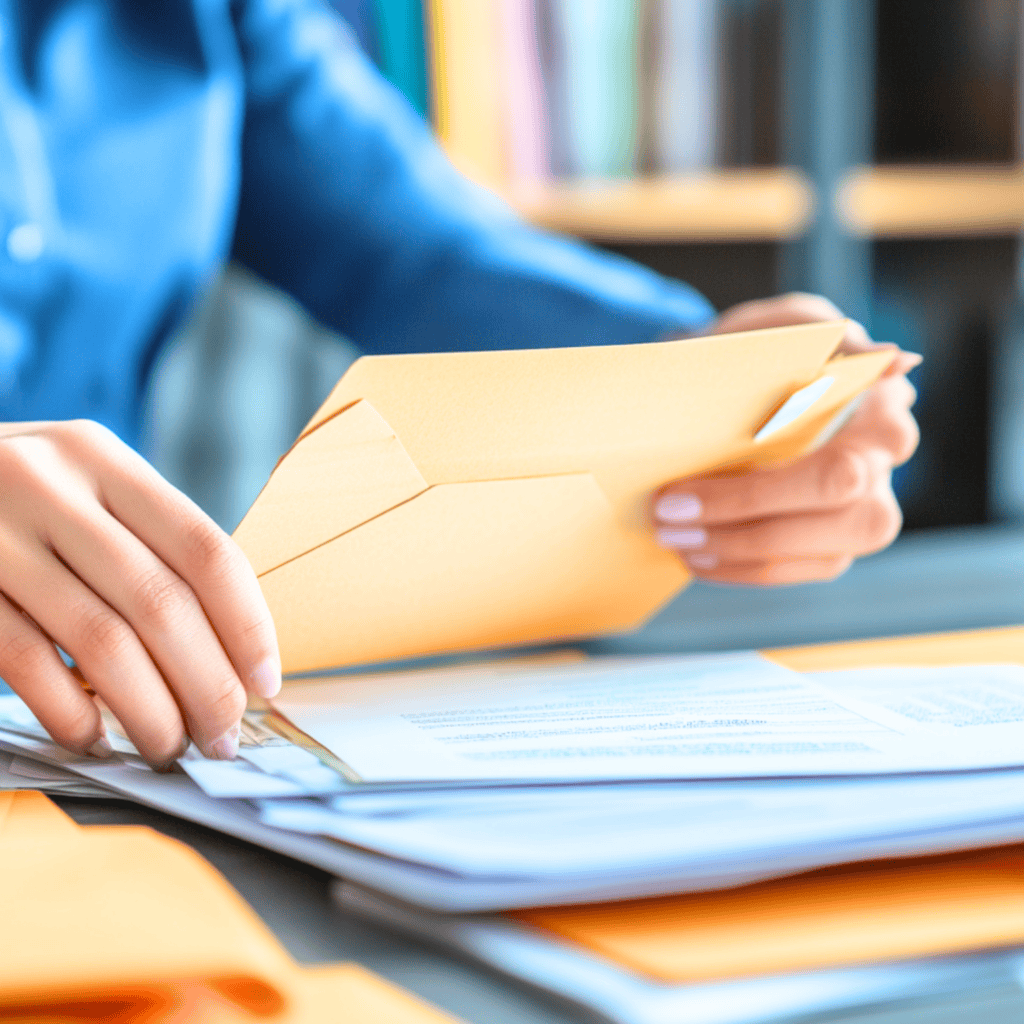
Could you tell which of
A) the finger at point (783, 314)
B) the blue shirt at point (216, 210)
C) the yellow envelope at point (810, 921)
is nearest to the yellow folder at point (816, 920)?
the yellow envelope at point (810, 921)

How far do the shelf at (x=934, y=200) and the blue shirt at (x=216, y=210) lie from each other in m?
0.92

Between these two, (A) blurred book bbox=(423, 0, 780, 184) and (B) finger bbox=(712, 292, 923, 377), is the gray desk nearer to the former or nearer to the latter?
(B) finger bbox=(712, 292, 923, 377)

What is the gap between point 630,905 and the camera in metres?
0.26

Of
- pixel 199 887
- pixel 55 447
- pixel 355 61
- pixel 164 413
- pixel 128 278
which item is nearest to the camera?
pixel 199 887

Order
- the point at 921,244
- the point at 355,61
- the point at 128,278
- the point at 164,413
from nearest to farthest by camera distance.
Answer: the point at 128,278
the point at 355,61
the point at 164,413
the point at 921,244

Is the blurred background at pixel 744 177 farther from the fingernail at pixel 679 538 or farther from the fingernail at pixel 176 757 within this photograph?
the fingernail at pixel 176 757

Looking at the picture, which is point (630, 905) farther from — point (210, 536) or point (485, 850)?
point (210, 536)

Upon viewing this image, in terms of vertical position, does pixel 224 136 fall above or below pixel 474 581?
above

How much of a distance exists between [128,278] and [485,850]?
0.74 metres

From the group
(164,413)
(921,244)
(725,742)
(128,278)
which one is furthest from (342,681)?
(921,244)

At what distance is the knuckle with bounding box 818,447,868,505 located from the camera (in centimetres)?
53

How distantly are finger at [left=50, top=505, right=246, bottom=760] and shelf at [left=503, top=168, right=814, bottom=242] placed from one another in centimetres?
135

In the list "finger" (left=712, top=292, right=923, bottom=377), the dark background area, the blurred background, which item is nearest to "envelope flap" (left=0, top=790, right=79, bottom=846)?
"finger" (left=712, top=292, right=923, bottom=377)

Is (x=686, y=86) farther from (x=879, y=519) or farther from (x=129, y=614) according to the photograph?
(x=129, y=614)
